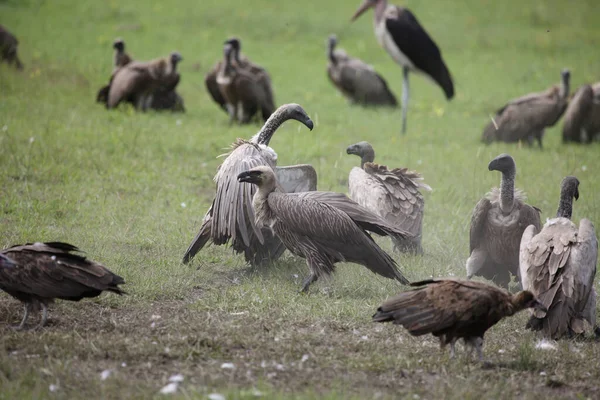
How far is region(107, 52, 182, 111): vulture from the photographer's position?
1180 cm

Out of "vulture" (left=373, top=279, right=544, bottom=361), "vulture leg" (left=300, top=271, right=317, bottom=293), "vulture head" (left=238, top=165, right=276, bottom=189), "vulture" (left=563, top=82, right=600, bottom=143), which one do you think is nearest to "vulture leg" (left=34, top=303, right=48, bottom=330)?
"vulture head" (left=238, top=165, right=276, bottom=189)

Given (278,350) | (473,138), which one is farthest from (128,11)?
(278,350)

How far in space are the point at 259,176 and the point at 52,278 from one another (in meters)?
1.76

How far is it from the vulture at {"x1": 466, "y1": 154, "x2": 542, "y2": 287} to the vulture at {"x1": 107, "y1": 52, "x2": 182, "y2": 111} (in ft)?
21.6

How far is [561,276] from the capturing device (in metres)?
5.30

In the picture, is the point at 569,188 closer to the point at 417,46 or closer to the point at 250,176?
the point at 250,176

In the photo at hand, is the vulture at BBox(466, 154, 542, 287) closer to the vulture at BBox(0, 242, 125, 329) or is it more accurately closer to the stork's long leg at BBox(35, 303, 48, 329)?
the vulture at BBox(0, 242, 125, 329)

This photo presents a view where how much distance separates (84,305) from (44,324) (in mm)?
471

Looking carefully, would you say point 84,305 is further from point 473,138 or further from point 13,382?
point 473,138

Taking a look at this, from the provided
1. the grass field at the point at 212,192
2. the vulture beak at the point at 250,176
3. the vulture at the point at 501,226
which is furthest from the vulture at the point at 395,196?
the vulture beak at the point at 250,176

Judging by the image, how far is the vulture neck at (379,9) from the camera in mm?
12406

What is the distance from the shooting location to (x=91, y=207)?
304 inches

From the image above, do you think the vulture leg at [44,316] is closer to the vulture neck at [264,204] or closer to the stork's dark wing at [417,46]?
the vulture neck at [264,204]

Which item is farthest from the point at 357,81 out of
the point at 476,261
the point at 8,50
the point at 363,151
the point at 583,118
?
the point at 476,261
